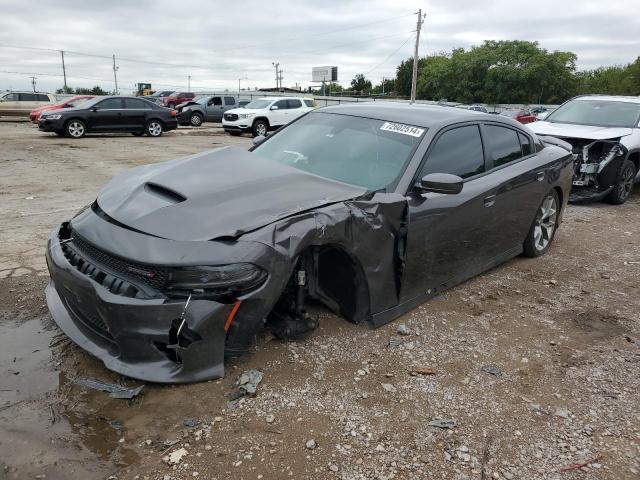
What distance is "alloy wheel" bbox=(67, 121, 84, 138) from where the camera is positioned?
16609 mm

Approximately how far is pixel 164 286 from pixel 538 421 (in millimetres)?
2140

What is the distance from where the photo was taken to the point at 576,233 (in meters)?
6.64

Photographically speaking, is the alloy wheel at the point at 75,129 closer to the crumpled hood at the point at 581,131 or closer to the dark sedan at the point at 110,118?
the dark sedan at the point at 110,118

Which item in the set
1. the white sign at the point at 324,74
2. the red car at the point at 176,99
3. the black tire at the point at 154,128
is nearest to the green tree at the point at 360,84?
the white sign at the point at 324,74

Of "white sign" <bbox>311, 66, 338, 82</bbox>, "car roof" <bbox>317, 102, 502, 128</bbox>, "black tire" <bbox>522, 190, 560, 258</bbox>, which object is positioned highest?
"white sign" <bbox>311, 66, 338, 82</bbox>

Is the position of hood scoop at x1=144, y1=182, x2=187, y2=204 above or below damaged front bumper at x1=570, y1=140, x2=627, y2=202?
above

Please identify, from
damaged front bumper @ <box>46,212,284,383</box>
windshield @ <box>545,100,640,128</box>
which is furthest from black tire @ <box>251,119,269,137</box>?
damaged front bumper @ <box>46,212,284,383</box>

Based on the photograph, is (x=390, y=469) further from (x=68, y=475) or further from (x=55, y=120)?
(x=55, y=120)

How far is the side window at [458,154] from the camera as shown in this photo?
3753 mm

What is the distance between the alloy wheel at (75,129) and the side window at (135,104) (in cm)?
174

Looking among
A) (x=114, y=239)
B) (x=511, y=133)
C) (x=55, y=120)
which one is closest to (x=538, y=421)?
(x=114, y=239)

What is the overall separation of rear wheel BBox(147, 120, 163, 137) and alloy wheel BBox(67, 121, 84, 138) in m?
2.38

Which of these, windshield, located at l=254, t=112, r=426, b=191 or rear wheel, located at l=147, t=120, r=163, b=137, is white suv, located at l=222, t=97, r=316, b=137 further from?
windshield, located at l=254, t=112, r=426, b=191

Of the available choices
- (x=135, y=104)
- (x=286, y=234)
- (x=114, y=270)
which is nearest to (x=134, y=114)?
(x=135, y=104)
